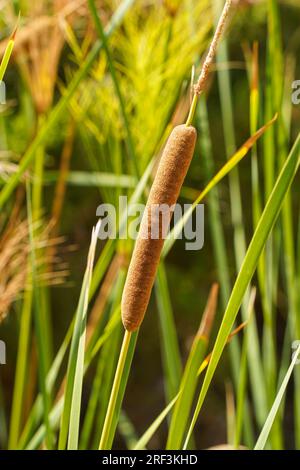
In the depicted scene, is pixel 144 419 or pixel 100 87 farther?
pixel 144 419

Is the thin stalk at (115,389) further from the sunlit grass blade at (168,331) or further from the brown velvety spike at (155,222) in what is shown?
the sunlit grass blade at (168,331)

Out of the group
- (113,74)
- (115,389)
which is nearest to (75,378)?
(115,389)

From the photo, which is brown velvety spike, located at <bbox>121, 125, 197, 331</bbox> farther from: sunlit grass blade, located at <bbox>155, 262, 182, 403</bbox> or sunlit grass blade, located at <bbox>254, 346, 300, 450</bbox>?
sunlit grass blade, located at <bbox>155, 262, 182, 403</bbox>

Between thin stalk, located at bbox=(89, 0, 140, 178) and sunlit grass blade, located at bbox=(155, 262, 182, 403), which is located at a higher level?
thin stalk, located at bbox=(89, 0, 140, 178)

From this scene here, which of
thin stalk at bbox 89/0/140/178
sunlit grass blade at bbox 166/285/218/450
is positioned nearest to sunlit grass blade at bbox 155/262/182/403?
thin stalk at bbox 89/0/140/178

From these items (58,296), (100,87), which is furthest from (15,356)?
(100,87)
